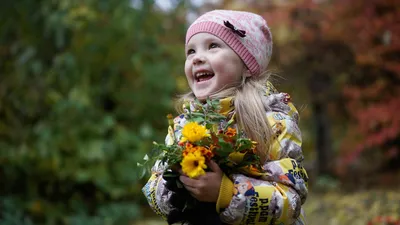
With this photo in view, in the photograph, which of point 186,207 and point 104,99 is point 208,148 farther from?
point 104,99

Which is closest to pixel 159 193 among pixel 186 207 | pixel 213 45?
pixel 186 207

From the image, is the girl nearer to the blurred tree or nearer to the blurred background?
the blurred background

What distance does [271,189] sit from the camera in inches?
82.1

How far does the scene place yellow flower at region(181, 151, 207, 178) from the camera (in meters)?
1.92

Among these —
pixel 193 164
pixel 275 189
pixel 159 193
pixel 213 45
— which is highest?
pixel 213 45

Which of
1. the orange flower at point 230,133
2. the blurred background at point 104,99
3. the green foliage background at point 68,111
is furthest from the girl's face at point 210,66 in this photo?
the green foliage background at point 68,111

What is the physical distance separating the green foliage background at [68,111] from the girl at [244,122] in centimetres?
441

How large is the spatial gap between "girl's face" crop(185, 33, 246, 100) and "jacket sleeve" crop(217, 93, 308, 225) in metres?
0.24

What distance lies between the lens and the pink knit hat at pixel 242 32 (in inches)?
94.3

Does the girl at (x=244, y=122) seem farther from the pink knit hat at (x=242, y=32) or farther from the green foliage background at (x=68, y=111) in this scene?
the green foliage background at (x=68, y=111)

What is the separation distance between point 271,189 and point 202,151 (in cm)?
32

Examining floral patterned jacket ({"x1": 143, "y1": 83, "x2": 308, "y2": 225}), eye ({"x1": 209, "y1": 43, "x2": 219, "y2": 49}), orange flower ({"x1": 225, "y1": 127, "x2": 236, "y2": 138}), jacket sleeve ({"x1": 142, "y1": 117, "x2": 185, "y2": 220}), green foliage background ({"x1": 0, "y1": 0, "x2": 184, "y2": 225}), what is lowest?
green foliage background ({"x1": 0, "y1": 0, "x2": 184, "y2": 225})

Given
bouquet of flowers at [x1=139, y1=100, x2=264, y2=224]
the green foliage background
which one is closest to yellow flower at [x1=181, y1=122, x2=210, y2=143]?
bouquet of flowers at [x1=139, y1=100, x2=264, y2=224]

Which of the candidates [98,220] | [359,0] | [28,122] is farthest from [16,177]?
[359,0]
